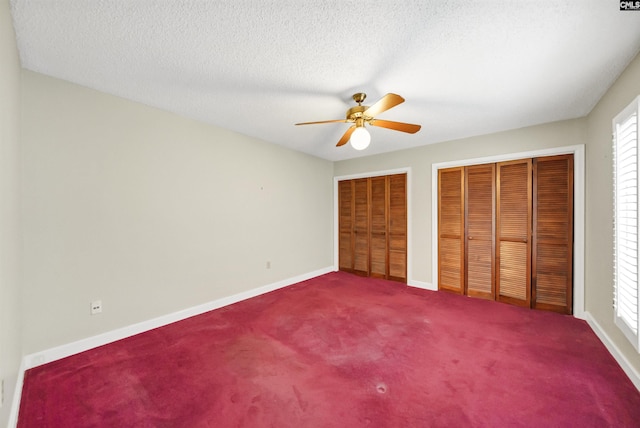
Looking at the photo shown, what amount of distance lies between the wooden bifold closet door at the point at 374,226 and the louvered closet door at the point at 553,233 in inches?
68.2

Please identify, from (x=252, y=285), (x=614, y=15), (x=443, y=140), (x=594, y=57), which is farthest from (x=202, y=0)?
(x=443, y=140)

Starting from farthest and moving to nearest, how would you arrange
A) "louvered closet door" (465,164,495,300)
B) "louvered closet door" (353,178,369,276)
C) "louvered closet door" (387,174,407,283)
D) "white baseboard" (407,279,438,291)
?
"louvered closet door" (353,178,369,276) → "louvered closet door" (387,174,407,283) → "white baseboard" (407,279,438,291) → "louvered closet door" (465,164,495,300)

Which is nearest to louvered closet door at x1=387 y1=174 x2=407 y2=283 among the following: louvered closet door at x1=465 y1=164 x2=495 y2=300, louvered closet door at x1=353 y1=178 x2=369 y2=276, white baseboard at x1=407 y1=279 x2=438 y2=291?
white baseboard at x1=407 y1=279 x2=438 y2=291

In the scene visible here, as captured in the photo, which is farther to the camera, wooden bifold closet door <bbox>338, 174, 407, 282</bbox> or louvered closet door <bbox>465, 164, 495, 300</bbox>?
wooden bifold closet door <bbox>338, 174, 407, 282</bbox>

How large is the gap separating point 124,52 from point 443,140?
3910mm

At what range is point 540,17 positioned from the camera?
4.68 ft

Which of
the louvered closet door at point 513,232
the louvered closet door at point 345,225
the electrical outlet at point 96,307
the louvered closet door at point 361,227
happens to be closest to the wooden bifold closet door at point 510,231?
the louvered closet door at point 513,232

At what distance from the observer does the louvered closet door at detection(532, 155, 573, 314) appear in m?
2.98

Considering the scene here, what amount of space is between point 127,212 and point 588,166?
16.4 ft

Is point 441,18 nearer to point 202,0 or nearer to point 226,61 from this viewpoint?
point 202,0

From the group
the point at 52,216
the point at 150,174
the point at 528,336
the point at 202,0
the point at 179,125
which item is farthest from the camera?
the point at 179,125

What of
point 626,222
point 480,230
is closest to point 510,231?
point 480,230

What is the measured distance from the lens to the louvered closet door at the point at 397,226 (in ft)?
14.1

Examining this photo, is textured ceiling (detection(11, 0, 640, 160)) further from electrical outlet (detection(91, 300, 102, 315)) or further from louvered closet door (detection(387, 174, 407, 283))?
electrical outlet (detection(91, 300, 102, 315))
